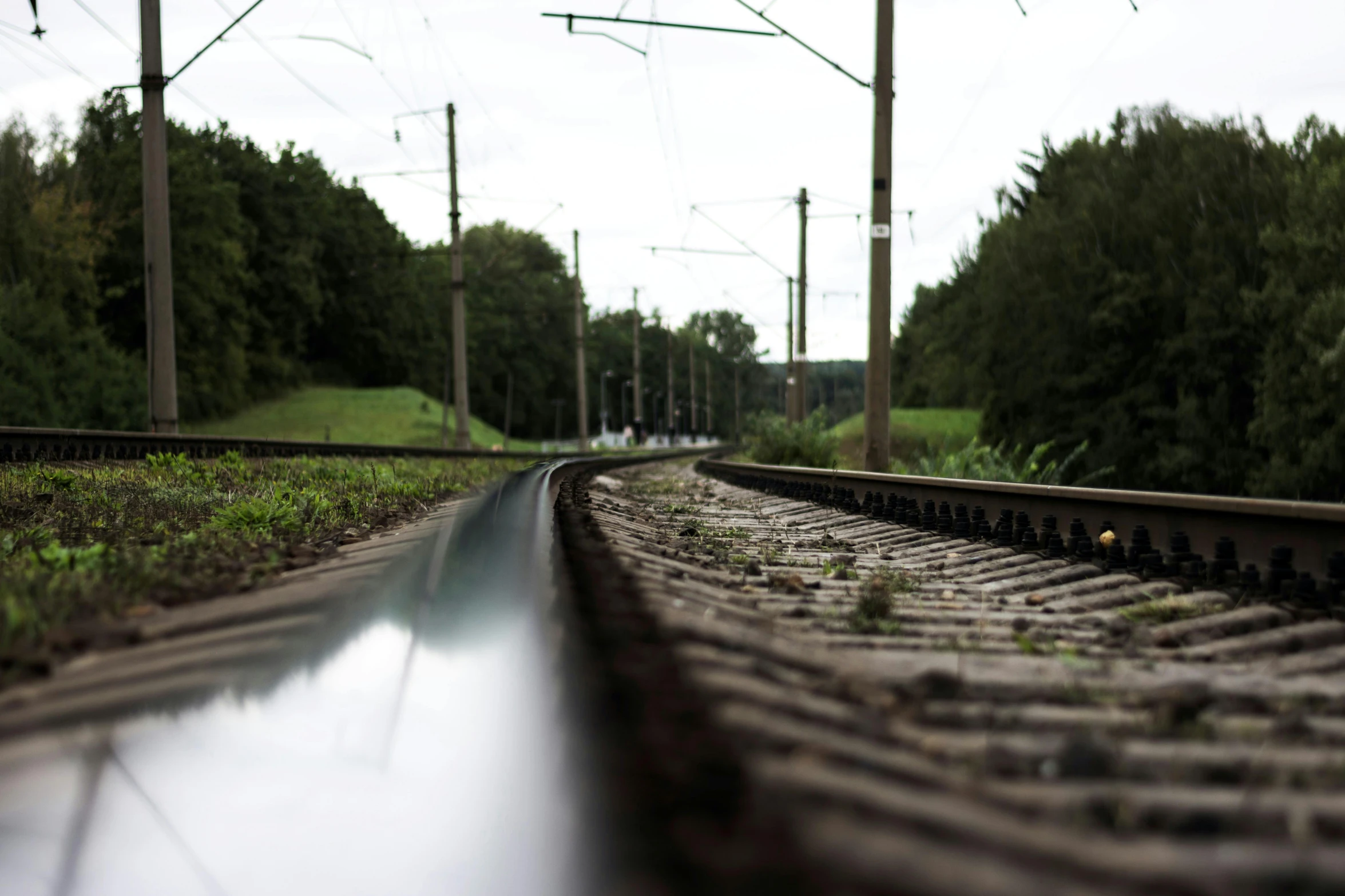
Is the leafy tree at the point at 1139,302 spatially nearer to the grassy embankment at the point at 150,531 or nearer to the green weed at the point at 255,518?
the grassy embankment at the point at 150,531

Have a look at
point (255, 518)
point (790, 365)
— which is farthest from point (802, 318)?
point (255, 518)

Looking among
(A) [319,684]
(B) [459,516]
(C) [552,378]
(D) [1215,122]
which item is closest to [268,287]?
(C) [552,378]

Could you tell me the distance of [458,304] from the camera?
3316 centimetres

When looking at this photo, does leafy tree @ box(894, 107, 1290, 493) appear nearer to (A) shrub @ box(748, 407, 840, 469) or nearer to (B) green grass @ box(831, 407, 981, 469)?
(B) green grass @ box(831, 407, 981, 469)

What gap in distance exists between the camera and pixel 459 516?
6.58 meters

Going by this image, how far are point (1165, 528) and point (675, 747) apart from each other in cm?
404

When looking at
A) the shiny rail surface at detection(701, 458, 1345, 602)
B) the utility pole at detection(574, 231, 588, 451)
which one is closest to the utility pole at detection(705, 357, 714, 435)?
the utility pole at detection(574, 231, 588, 451)

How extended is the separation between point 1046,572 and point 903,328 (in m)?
103

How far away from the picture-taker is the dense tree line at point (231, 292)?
46.2 metres

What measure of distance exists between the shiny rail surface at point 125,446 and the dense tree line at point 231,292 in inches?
655

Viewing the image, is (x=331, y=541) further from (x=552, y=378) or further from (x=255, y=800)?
(x=552, y=378)

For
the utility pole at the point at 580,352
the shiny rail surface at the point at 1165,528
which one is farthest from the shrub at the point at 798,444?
the utility pole at the point at 580,352

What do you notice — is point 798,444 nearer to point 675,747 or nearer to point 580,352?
point 675,747

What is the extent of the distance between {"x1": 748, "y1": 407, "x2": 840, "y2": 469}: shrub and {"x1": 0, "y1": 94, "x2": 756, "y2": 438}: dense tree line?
14185 millimetres
